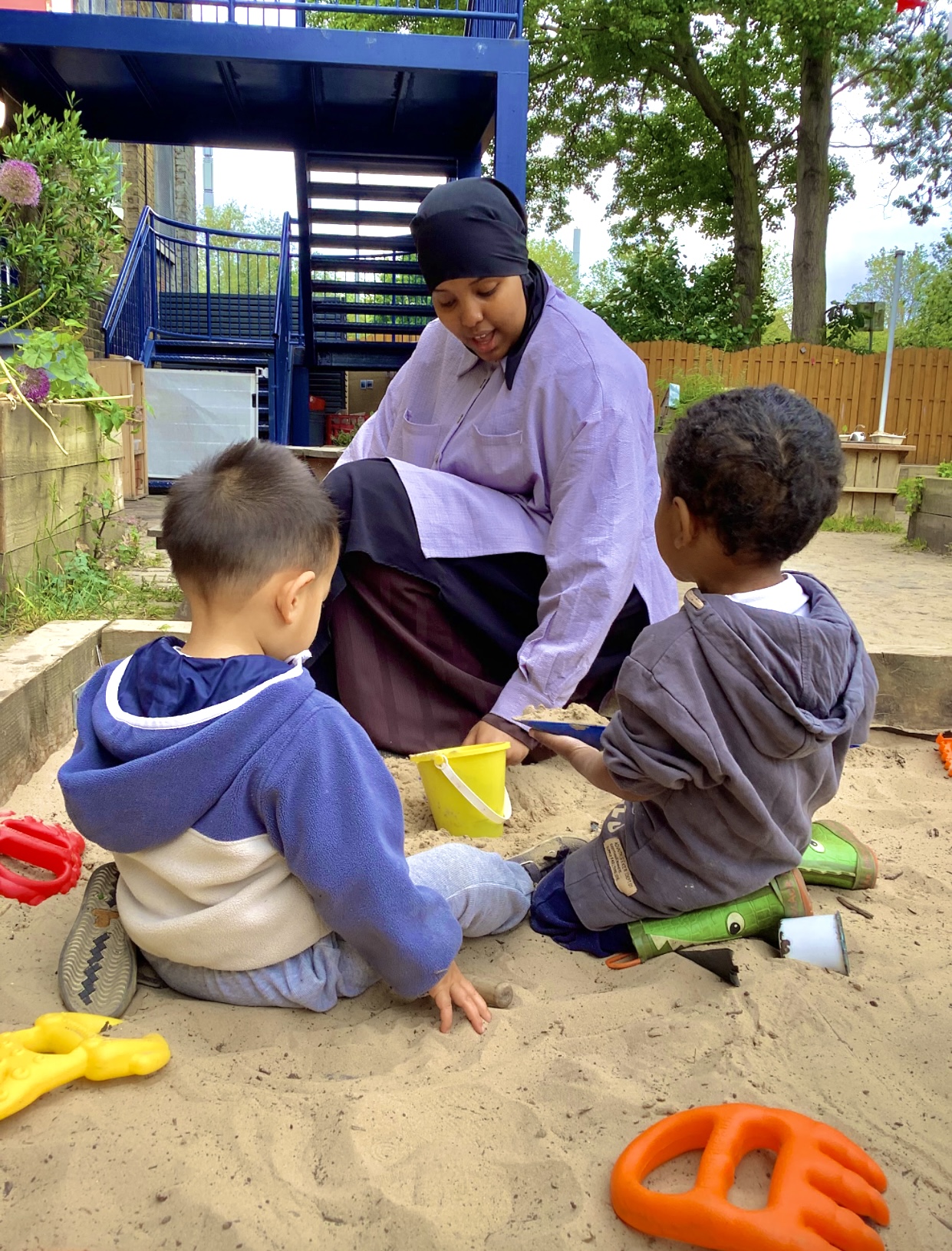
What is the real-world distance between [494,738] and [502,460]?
799 millimetres

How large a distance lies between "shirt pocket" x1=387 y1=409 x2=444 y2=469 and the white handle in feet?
3.76

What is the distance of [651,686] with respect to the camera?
1.46 m

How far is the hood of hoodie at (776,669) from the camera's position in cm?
145

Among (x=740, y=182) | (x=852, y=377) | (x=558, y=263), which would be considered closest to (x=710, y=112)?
(x=740, y=182)

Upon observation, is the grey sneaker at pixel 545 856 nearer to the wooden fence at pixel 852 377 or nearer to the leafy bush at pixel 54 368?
the leafy bush at pixel 54 368

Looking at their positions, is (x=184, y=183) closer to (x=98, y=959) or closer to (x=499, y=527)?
(x=499, y=527)

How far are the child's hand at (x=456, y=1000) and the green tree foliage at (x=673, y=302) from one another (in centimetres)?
1571

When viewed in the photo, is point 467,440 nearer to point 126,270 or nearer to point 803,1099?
point 803,1099

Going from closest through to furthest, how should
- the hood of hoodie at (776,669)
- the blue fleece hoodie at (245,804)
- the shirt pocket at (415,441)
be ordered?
the blue fleece hoodie at (245,804)
the hood of hoodie at (776,669)
the shirt pocket at (415,441)

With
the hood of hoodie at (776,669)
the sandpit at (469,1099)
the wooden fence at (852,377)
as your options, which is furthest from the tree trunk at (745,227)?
the sandpit at (469,1099)

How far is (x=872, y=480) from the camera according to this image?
360 inches

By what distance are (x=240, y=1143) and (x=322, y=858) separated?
0.34m

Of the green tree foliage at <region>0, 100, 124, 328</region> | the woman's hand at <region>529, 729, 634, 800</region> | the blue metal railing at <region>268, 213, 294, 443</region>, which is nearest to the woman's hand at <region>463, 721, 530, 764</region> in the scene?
the woman's hand at <region>529, 729, 634, 800</region>

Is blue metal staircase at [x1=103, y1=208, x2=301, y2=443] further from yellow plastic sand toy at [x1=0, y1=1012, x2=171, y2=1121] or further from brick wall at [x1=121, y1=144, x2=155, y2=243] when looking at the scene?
yellow plastic sand toy at [x1=0, y1=1012, x2=171, y2=1121]
